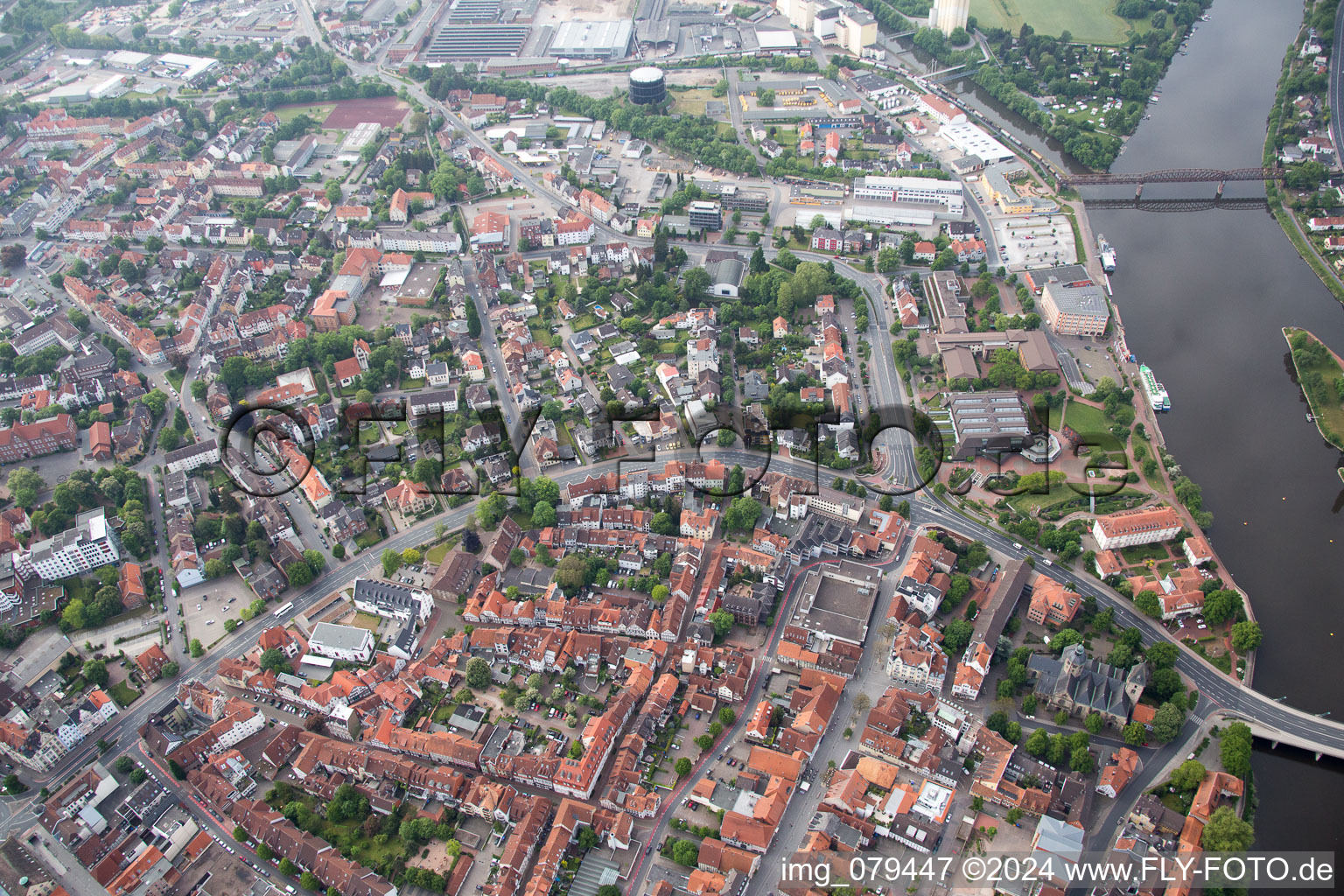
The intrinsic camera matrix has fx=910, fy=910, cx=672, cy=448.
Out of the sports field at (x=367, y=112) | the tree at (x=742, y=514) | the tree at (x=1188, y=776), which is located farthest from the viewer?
the sports field at (x=367, y=112)

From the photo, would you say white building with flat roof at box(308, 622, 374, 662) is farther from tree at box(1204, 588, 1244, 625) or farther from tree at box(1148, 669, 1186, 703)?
tree at box(1204, 588, 1244, 625)

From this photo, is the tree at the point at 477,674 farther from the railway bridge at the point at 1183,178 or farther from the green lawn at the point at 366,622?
the railway bridge at the point at 1183,178

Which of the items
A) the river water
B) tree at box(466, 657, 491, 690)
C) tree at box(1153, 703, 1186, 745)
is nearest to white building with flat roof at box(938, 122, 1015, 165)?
the river water

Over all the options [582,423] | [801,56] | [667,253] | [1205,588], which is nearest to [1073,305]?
[1205,588]

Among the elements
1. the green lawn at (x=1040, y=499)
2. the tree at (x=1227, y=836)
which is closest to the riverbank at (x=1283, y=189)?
the green lawn at (x=1040, y=499)

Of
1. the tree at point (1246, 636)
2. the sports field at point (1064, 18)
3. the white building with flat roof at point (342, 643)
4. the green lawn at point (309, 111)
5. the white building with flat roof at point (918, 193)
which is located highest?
the green lawn at point (309, 111)

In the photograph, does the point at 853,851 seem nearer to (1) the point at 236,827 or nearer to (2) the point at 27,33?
(1) the point at 236,827
